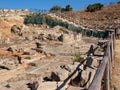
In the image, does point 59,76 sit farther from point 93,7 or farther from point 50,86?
point 93,7

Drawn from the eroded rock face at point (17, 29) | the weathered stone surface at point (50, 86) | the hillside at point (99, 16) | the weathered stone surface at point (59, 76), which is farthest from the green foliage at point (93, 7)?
the weathered stone surface at point (50, 86)

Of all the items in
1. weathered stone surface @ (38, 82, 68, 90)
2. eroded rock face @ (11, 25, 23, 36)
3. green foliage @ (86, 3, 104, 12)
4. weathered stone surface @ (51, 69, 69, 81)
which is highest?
green foliage @ (86, 3, 104, 12)

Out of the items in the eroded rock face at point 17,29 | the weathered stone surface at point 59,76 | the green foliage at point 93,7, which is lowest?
the weathered stone surface at point 59,76

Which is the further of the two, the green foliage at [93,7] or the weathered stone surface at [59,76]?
the green foliage at [93,7]

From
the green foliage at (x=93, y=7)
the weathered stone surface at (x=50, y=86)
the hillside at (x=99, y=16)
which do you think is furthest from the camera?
the green foliage at (x=93, y=7)

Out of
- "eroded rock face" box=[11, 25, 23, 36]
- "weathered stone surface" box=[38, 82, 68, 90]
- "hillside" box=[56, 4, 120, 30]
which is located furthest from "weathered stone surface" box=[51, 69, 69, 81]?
"hillside" box=[56, 4, 120, 30]

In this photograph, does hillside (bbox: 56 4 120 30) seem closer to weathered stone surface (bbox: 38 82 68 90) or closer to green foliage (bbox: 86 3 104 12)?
green foliage (bbox: 86 3 104 12)

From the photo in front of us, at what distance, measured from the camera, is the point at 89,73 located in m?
9.63

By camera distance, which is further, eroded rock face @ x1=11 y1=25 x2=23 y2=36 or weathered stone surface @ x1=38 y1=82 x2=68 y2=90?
eroded rock face @ x1=11 y1=25 x2=23 y2=36

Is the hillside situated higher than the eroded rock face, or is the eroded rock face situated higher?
the hillside

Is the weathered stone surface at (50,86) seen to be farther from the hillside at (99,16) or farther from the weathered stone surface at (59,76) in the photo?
the hillside at (99,16)

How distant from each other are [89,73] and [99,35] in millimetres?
31027

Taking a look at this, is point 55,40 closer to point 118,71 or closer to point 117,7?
point 118,71

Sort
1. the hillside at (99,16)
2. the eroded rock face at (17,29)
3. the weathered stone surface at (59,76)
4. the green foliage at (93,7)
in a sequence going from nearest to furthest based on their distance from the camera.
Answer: the weathered stone surface at (59,76) → the eroded rock face at (17,29) → the hillside at (99,16) → the green foliage at (93,7)
